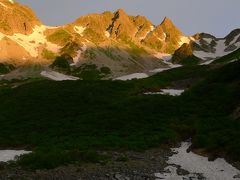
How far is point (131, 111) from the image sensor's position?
64.5 meters

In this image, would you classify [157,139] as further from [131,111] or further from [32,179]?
[32,179]

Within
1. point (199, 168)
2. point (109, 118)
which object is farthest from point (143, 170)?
point (109, 118)

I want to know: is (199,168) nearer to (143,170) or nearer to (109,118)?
(143,170)

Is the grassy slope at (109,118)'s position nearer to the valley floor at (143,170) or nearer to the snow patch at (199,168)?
the valley floor at (143,170)

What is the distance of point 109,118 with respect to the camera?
200ft

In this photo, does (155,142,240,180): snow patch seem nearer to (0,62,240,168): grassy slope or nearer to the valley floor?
the valley floor

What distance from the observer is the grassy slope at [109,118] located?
1825 inches

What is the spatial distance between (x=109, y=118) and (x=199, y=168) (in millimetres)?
24861

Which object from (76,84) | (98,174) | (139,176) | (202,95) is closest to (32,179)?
(98,174)

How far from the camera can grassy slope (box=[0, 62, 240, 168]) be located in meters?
46.3

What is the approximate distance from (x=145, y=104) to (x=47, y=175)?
36.9 meters

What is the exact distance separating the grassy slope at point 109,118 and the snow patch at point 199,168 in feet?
8.08

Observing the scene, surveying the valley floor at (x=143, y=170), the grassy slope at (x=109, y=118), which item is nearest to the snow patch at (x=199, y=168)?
the valley floor at (x=143, y=170)

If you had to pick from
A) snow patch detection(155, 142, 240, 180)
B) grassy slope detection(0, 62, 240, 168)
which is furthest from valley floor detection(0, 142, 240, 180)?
grassy slope detection(0, 62, 240, 168)
